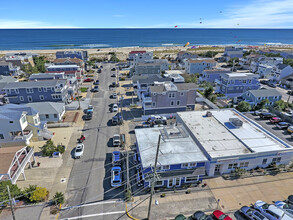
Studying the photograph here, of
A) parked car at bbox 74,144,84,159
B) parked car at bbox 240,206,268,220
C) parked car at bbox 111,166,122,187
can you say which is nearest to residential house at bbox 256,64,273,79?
parked car at bbox 240,206,268,220

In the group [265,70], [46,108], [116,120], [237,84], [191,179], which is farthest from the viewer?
[265,70]

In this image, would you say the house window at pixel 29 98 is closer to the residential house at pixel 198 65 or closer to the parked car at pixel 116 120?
the parked car at pixel 116 120

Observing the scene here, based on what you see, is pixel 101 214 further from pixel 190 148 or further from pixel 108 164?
pixel 190 148

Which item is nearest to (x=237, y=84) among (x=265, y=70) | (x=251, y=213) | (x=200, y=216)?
(x=265, y=70)

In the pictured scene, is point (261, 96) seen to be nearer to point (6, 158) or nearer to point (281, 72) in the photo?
point (281, 72)

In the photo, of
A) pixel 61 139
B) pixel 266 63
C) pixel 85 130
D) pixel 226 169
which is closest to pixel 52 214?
pixel 61 139

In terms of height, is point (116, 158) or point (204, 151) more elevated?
point (204, 151)

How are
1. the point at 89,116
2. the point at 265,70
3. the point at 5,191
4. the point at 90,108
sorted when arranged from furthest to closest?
the point at 265,70, the point at 90,108, the point at 89,116, the point at 5,191
